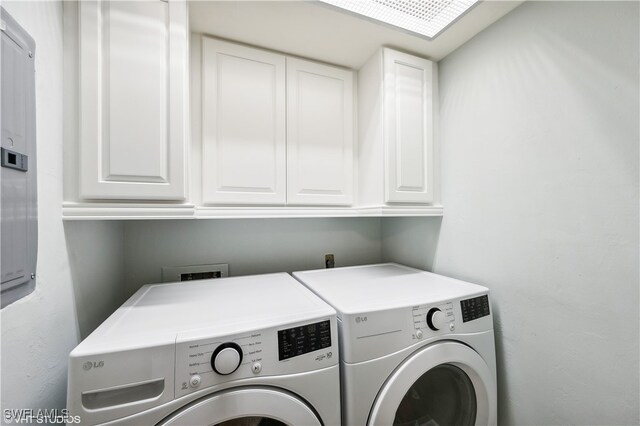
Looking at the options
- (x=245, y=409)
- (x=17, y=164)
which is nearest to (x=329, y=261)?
(x=245, y=409)

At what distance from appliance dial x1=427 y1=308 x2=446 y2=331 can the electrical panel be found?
1.15 meters

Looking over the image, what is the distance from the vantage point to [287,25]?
1090 millimetres

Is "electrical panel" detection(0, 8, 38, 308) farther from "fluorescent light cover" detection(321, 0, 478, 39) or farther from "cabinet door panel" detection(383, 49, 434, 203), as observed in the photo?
"cabinet door panel" detection(383, 49, 434, 203)

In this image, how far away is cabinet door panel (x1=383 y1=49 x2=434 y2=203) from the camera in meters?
1.24

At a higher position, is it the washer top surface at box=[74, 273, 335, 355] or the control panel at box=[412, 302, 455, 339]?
the washer top surface at box=[74, 273, 335, 355]

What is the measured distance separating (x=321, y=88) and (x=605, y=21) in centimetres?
106

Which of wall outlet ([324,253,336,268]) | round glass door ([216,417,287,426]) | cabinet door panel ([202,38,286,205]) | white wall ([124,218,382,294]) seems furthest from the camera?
wall outlet ([324,253,336,268])

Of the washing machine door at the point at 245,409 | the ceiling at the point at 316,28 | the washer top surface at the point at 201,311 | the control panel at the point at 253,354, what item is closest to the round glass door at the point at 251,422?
the washing machine door at the point at 245,409

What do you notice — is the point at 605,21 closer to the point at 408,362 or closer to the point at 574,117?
the point at 574,117

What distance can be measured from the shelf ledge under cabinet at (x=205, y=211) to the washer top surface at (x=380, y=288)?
332 mm

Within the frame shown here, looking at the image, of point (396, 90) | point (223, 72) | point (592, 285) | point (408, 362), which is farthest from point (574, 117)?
point (223, 72)

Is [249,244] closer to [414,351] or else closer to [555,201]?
[414,351]

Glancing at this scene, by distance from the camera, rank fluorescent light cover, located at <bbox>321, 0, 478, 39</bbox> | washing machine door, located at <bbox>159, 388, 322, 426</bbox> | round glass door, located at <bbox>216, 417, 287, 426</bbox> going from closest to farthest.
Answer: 1. washing machine door, located at <bbox>159, 388, 322, 426</bbox>
2. round glass door, located at <bbox>216, 417, 287, 426</bbox>
3. fluorescent light cover, located at <bbox>321, 0, 478, 39</bbox>

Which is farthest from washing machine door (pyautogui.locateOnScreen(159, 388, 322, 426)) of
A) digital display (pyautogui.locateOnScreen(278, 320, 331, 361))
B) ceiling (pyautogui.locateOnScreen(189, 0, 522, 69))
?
ceiling (pyautogui.locateOnScreen(189, 0, 522, 69))
